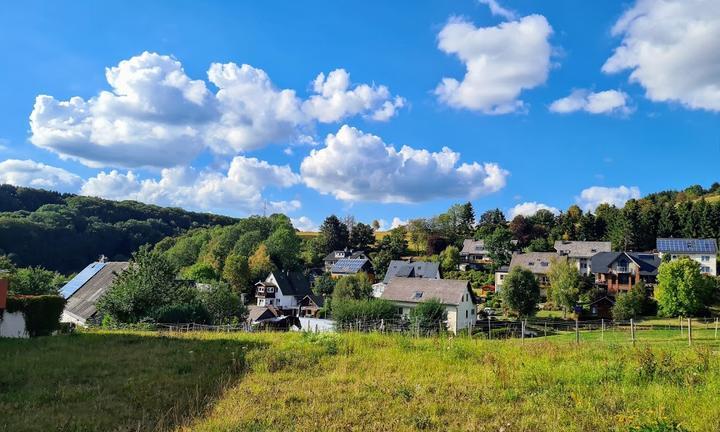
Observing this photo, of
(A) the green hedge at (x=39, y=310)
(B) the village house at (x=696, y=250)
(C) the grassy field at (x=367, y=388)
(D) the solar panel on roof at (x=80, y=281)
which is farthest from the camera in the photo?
(B) the village house at (x=696, y=250)

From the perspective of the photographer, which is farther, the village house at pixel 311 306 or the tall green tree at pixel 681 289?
the village house at pixel 311 306

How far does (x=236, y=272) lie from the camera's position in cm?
7031

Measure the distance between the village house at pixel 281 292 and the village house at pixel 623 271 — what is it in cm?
4153

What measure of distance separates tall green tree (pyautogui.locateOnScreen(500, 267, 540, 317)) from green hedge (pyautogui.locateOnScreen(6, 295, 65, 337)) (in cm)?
4017

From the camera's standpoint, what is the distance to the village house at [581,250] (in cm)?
7231

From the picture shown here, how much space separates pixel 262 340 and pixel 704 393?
1227cm

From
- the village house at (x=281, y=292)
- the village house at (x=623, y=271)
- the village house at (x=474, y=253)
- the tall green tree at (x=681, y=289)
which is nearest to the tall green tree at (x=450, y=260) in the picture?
the village house at (x=474, y=253)

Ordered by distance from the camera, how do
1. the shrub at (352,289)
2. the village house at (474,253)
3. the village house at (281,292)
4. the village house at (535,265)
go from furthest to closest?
the village house at (474,253), the village house at (535,265), the village house at (281,292), the shrub at (352,289)

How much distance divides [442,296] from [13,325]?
3303cm

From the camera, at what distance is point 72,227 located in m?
108

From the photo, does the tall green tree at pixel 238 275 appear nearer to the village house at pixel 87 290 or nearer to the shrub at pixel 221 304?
the village house at pixel 87 290

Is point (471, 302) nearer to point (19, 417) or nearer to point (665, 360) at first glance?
point (665, 360)

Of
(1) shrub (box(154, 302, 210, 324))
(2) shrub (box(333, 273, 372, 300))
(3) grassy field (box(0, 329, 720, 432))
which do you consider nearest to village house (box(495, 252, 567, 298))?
(2) shrub (box(333, 273, 372, 300))

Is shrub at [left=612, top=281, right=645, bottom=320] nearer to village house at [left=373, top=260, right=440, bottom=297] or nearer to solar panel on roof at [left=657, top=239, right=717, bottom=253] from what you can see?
solar panel on roof at [left=657, top=239, right=717, bottom=253]
